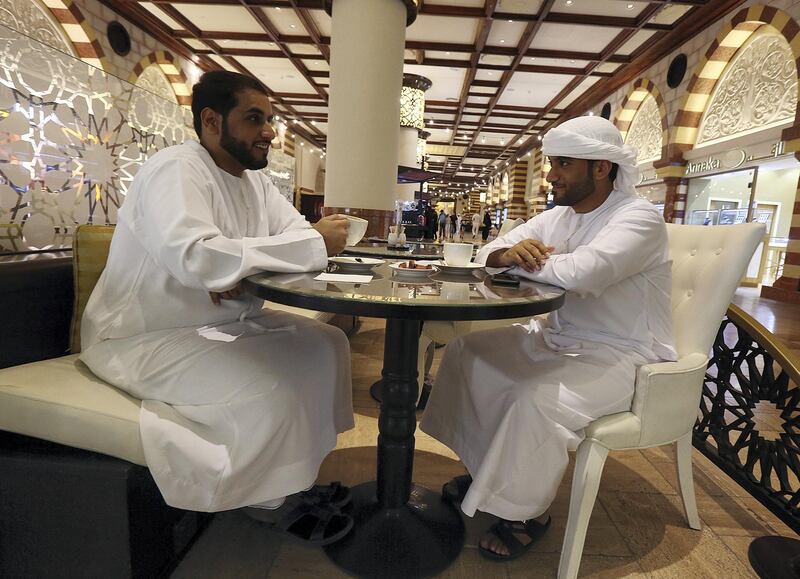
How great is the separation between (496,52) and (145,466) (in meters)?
8.98

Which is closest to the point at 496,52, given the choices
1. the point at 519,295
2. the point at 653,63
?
the point at 653,63

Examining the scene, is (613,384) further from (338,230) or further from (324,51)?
(324,51)

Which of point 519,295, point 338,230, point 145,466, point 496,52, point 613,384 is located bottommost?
point 145,466

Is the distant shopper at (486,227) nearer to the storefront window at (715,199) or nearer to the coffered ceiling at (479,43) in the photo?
the coffered ceiling at (479,43)

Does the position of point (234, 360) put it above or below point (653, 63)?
below

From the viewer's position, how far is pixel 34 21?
21.3ft

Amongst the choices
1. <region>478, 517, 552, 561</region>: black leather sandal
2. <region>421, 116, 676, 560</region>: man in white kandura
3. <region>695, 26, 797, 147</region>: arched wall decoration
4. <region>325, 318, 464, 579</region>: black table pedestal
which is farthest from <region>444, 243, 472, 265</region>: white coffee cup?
<region>695, 26, 797, 147</region>: arched wall decoration

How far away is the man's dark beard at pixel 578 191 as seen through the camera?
62.1 inches

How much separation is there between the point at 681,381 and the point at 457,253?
30.7 inches

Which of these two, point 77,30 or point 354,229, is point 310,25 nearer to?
point 77,30

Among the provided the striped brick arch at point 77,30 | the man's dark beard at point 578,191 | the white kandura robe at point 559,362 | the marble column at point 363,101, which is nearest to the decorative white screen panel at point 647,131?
the marble column at point 363,101

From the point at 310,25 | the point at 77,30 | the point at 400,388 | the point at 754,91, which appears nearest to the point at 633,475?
the point at 400,388

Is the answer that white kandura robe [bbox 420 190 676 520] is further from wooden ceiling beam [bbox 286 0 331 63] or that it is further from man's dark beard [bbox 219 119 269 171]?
wooden ceiling beam [bbox 286 0 331 63]

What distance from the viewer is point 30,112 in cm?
203
